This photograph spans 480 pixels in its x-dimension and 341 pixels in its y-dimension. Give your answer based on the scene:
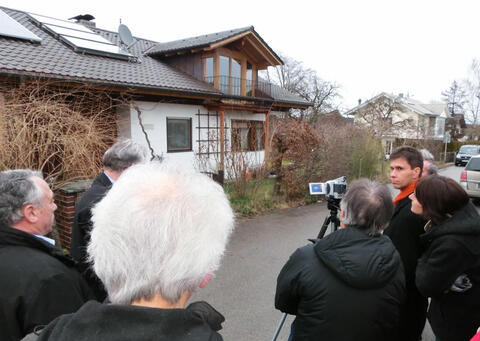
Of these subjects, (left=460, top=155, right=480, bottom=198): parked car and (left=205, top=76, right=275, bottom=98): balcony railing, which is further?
(left=205, top=76, right=275, bottom=98): balcony railing

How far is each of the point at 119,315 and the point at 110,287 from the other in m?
0.14

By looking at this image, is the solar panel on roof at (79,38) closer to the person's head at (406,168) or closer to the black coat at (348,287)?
the person's head at (406,168)

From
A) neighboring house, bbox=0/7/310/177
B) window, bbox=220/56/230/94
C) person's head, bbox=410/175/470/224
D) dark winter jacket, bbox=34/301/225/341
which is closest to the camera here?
dark winter jacket, bbox=34/301/225/341

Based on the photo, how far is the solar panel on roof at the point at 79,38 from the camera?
32.9ft

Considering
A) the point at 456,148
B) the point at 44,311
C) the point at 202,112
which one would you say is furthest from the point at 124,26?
the point at 456,148

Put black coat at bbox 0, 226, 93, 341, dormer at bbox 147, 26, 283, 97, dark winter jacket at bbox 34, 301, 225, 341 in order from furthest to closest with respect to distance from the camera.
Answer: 1. dormer at bbox 147, 26, 283, 97
2. black coat at bbox 0, 226, 93, 341
3. dark winter jacket at bbox 34, 301, 225, 341

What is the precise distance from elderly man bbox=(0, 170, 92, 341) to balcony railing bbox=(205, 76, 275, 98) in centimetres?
1118

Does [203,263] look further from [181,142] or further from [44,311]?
[181,142]

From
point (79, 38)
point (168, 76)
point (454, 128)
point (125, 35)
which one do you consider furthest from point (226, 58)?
point (454, 128)

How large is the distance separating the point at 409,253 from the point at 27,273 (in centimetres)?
235

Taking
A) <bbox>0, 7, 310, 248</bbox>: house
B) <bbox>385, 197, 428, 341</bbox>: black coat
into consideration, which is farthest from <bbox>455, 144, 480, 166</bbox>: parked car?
<bbox>385, 197, 428, 341</bbox>: black coat

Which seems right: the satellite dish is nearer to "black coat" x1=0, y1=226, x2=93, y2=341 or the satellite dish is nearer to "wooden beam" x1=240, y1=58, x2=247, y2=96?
"wooden beam" x1=240, y1=58, x2=247, y2=96

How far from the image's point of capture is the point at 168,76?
11.3 meters

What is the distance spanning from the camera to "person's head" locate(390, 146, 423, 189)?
2660mm
